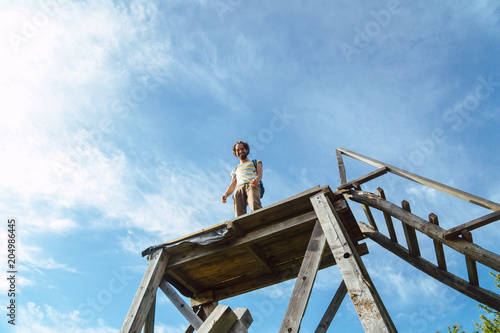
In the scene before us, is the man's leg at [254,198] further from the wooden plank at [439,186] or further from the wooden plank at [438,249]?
the wooden plank at [438,249]

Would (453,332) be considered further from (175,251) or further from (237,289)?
(175,251)

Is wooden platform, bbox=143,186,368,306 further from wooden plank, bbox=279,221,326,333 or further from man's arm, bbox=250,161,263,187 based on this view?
man's arm, bbox=250,161,263,187

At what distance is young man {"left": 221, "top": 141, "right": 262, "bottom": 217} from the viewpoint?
5.62m

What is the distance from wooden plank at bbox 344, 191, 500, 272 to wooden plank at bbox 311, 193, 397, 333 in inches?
39.6

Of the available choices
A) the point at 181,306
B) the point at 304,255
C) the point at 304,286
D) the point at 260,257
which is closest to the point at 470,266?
the point at 304,255

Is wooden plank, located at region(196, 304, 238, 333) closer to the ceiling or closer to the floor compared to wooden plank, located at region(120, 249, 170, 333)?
closer to the floor

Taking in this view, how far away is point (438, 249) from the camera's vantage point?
444cm

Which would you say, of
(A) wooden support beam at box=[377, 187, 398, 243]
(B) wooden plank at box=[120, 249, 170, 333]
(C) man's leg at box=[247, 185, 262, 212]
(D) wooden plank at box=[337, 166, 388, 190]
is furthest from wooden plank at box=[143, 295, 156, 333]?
(A) wooden support beam at box=[377, 187, 398, 243]

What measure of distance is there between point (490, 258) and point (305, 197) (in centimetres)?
214

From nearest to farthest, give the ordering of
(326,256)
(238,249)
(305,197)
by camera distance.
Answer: (305,197)
(238,249)
(326,256)

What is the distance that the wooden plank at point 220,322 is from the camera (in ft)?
6.03

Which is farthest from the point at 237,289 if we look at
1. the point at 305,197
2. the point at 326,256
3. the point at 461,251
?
the point at 461,251

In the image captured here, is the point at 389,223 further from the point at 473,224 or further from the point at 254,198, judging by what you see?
the point at 254,198

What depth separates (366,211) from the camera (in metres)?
5.51
